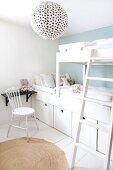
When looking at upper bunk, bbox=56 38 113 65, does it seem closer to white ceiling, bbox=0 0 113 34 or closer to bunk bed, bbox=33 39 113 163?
bunk bed, bbox=33 39 113 163

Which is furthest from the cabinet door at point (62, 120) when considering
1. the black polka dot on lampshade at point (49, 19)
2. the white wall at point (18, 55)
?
the black polka dot on lampshade at point (49, 19)

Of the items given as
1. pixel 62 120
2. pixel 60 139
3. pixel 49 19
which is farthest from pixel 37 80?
pixel 49 19

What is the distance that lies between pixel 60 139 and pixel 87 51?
159cm

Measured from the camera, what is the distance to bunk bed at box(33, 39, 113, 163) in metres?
2.13

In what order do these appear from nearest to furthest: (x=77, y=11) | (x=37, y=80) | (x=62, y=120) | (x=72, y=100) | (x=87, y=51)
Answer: (x=87, y=51)
(x=77, y=11)
(x=72, y=100)
(x=62, y=120)
(x=37, y=80)

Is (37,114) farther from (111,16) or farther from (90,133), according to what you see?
(111,16)

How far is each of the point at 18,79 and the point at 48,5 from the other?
2323 mm

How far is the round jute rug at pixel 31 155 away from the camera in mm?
1982

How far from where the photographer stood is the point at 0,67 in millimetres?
3254

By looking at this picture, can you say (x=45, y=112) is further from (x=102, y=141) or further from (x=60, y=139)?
(x=102, y=141)

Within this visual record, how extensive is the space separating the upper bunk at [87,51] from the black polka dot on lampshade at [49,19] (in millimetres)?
640

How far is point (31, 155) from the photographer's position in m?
2.21

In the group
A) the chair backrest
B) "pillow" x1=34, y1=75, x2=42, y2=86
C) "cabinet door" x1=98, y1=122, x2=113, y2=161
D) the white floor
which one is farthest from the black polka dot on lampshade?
"pillow" x1=34, y1=75, x2=42, y2=86

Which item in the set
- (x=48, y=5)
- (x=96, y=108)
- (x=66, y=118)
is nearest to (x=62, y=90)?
(x=66, y=118)
